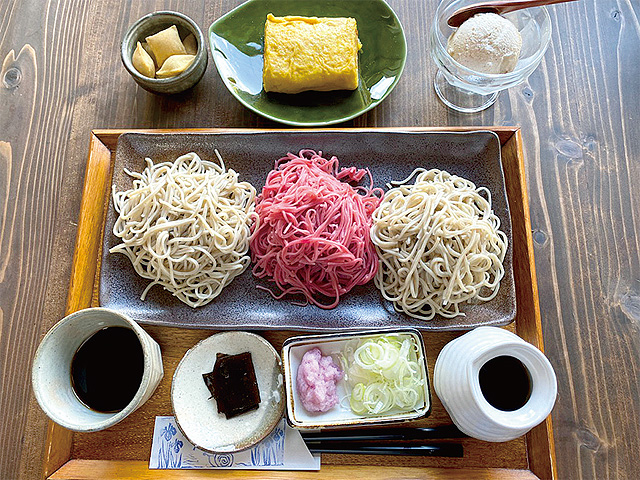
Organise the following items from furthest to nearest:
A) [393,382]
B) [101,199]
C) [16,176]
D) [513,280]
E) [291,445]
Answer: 1. [16,176]
2. [101,199]
3. [513,280]
4. [291,445]
5. [393,382]

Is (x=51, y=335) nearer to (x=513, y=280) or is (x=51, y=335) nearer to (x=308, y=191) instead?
(x=308, y=191)

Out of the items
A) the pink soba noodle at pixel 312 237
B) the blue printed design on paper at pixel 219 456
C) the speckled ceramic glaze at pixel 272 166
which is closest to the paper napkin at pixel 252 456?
the blue printed design on paper at pixel 219 456

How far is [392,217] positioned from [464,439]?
2.63 feet

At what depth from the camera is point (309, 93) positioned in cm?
213

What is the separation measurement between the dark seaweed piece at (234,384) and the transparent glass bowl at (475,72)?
135 centimetres

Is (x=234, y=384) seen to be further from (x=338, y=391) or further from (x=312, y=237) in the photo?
(x=312, y=237)

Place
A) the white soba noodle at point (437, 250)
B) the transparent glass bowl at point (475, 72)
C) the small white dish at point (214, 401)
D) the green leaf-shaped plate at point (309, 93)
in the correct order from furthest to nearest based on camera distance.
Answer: the green leaf-shaped plate at point (309, 93), the transparent glass bowl at point (475, 72), the white soba noodle at point (437, 250), the small white dish at point (214, 401)

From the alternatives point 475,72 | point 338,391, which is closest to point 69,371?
point 338,391

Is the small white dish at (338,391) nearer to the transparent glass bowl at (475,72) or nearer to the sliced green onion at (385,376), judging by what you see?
the sliced green onion at (385,376)

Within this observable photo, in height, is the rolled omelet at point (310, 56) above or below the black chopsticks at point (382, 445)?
above

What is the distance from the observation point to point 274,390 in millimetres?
1692

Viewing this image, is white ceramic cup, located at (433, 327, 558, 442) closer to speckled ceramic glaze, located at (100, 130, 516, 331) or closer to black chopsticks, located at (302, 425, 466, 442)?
black chopsticks, located at (302, 425, 466, 442)

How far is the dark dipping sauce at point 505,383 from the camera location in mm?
1528

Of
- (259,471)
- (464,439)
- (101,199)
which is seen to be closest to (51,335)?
(101,199)
